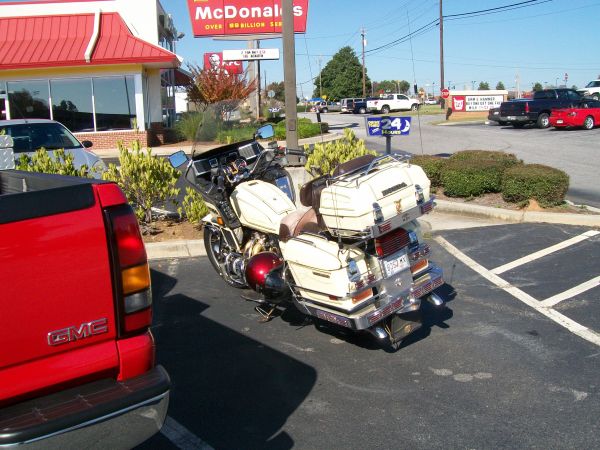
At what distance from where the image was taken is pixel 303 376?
4.57 meters

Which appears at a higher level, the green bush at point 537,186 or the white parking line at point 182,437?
the green bush at point 537,186

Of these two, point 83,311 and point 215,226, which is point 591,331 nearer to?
point 215,226

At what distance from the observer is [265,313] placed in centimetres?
573

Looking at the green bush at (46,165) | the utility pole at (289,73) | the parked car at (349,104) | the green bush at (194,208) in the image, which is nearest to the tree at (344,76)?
the parked car at (349,104)

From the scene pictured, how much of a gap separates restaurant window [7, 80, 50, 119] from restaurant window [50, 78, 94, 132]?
333 millimetres

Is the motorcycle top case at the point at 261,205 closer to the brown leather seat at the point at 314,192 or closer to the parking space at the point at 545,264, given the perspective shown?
the brown leather seat at the point at 314,192

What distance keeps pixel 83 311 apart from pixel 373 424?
1.98 meters

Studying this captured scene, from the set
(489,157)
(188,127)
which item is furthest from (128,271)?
(188,127)

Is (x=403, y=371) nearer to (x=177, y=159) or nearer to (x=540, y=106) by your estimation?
(x=177, y=159)

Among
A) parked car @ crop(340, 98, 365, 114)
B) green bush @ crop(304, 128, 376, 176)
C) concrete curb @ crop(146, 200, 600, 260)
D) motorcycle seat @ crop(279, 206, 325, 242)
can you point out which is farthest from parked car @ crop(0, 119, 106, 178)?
parked car @ crop(340, 98, 365, 114)

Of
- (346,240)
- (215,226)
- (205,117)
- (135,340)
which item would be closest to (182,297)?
(215,226)

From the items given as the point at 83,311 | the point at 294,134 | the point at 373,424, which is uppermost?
the point at 294,134

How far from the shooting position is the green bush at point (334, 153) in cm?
853

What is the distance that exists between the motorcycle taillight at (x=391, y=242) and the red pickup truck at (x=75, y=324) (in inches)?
79.9
